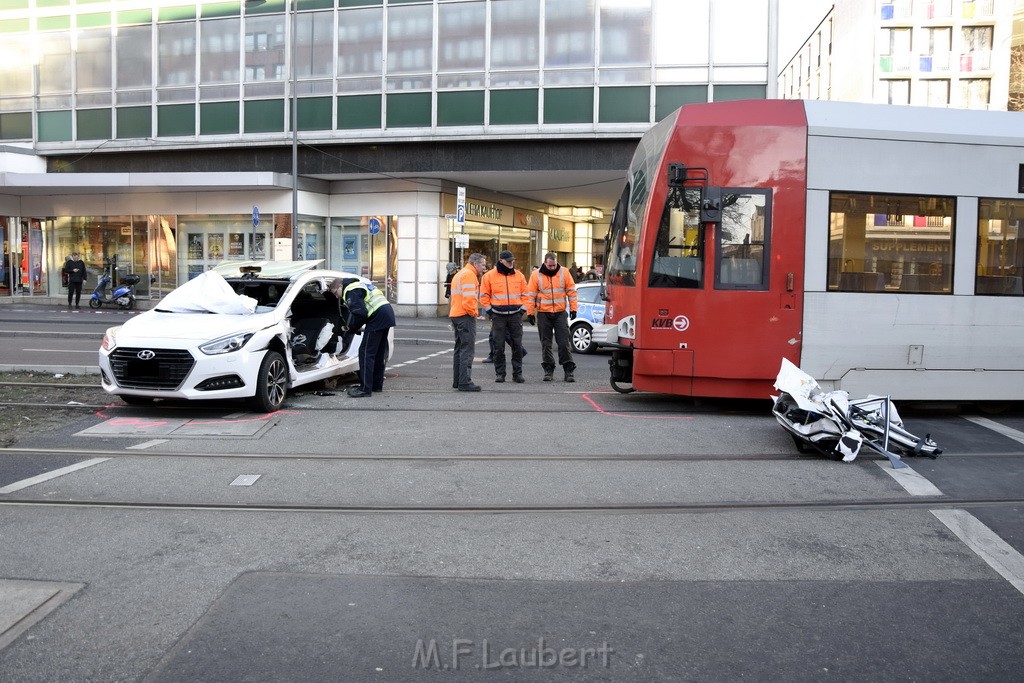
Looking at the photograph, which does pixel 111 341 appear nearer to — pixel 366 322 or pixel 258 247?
pixel 366 322

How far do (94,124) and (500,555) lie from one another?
27.3 meters

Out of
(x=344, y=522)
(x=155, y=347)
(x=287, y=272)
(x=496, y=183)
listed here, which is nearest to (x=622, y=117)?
(x=496, y=183)

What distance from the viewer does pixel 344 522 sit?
5426 millimetres

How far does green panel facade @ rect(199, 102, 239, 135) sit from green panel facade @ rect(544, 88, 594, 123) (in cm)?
937

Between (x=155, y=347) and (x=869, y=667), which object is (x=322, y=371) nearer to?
(x=155, y=347)

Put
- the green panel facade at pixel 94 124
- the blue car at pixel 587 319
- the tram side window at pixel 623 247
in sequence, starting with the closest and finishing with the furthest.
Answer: the tram side window at pixel 623 247, the blue car at pixel 587 319, the green panel facade at pixel 94 124

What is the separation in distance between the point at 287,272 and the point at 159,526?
Answer: 5.50 metres

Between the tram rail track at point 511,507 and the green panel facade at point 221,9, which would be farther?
the green panel facade at point 221,9

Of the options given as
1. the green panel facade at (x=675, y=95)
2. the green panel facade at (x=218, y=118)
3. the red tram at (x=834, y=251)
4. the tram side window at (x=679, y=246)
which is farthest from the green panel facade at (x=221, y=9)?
the tram side window at (x=679, y=246)

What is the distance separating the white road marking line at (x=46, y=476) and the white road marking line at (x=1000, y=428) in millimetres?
8076

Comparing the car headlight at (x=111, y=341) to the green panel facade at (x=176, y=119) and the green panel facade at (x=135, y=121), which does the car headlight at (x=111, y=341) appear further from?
the green panel facade at (x=135, y=121)

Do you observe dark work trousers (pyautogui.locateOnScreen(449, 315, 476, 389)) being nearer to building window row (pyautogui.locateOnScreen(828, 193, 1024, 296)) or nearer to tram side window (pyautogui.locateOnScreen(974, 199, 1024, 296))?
building window row (pyautogui.locateOnScreen(828, 193, 1024, 296))

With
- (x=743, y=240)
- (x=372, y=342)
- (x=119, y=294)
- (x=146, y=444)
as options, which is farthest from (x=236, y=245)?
(x=743, y=240)

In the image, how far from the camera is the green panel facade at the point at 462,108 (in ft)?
79.2
